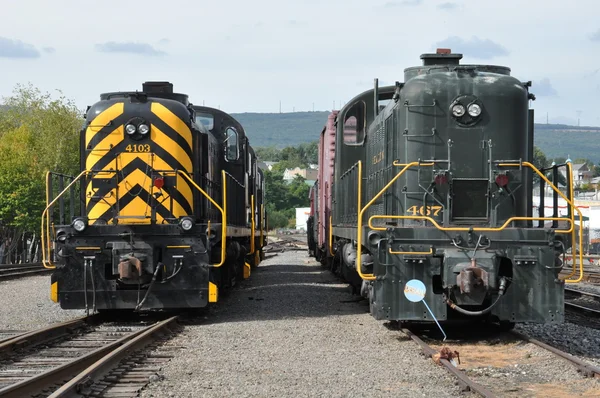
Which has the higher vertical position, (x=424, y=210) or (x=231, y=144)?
(x=231, y=144)

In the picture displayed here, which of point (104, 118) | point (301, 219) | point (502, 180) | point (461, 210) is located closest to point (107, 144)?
point (104, 118)

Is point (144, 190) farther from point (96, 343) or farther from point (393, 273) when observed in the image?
point (393, 273)

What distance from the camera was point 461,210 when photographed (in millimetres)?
9461

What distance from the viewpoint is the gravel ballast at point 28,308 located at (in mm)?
11031

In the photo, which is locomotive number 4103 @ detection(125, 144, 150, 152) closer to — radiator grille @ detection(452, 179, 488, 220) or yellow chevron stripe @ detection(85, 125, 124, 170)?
yellow chevron stripe @ detection(85, 125, 124, 170)

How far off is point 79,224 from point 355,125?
5.27 m

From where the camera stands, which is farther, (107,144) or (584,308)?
(584,308)

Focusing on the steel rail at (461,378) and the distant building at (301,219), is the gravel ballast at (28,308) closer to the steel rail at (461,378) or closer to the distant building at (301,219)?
the steel rail at (461,378)

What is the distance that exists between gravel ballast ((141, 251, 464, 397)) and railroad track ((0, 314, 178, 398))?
28 centimetres

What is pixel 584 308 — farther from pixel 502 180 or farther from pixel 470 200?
pixel 502 180

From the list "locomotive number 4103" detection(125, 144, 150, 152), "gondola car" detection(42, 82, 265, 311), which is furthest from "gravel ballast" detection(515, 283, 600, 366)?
"locomotive number 4103" detection(125, 144, 150, 152)

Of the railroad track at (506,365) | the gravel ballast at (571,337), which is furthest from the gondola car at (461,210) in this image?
the gravel ballast at (571,337)

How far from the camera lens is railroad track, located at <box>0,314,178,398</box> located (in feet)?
20.5

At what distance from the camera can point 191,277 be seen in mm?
10727
